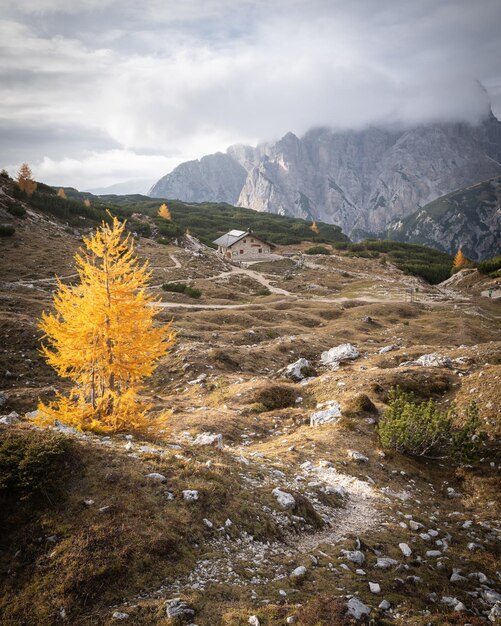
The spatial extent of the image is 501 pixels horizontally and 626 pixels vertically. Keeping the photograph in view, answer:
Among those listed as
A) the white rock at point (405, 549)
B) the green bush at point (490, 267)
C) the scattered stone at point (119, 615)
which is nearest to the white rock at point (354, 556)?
the white rock at point (405, 549)

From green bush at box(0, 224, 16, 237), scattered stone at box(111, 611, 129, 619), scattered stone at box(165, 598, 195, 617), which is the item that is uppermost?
green bush at box(0, 224, 16, 237)

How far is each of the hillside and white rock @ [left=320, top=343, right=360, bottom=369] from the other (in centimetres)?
119

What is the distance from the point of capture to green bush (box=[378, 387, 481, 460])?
13.4m

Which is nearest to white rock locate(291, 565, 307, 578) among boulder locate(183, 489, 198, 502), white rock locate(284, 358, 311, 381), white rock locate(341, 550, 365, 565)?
white rock locate(341, 550, 365, 565)

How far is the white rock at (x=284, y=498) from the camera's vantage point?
31.2ft

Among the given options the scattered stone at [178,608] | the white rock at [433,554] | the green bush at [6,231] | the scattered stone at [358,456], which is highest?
the green bush at [6,231]

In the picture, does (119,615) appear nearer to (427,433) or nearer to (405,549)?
(405,549)

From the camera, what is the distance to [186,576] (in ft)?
22.0

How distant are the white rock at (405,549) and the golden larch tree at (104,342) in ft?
26.8

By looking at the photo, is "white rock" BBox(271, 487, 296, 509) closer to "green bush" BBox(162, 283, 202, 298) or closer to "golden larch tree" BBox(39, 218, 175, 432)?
"golden larch tree" BBox(39, 218, 175, 432)

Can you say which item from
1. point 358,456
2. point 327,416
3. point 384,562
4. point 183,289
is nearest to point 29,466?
point 384,562

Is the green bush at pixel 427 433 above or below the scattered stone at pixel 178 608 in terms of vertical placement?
below

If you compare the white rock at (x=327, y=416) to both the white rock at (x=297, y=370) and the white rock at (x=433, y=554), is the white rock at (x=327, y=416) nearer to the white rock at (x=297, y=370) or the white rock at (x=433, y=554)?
the white rock at (x=297, y=370)

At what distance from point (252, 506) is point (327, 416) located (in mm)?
9095
